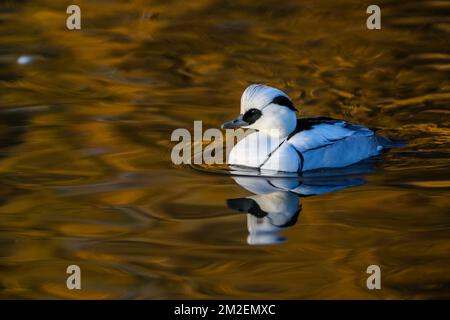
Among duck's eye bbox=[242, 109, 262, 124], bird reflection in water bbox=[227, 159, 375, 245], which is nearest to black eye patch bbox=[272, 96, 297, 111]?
duck's eye bbox=[242, 109, 262, 124]

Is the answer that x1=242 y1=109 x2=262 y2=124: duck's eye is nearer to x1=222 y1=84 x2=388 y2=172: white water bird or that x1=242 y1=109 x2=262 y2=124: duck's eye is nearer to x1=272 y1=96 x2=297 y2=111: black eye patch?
x1=222 y1=84 x2=388 y2=172: white water bird

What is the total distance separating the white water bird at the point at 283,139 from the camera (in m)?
9.22

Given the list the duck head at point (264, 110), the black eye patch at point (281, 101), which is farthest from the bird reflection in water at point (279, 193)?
the black eye patch at point (281, 101)

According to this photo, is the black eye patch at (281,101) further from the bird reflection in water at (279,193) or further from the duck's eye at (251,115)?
the bird reflection in water at (279,193)

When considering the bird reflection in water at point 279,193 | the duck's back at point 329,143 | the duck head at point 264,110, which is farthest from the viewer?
the duck's back at point 329,143

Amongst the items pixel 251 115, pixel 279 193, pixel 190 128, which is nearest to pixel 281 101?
pixel 251 115

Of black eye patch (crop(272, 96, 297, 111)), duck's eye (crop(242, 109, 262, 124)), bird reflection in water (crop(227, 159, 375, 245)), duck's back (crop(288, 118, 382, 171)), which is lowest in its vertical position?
bird reflection in water (crop(227, 159, 375, 245))

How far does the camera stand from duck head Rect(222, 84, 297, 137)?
30.1 feet

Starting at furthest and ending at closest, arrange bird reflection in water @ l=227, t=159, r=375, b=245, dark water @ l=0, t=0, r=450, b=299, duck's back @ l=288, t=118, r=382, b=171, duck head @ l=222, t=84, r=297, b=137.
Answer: duck's back @ l=288, t=118, r=382, b=171
duck head @ l=222, t=84, r=297, b=137
bird reflection in water @ l=227, t=159, r=375, b=245
dark water @ l=0, t=0, r=450, b=299

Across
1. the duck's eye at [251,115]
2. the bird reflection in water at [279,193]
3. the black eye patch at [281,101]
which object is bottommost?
the bird reflection in water at [279,193]

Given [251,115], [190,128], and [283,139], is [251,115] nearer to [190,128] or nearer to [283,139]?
[283,139]

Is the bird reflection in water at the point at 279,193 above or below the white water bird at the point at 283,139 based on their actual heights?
below
